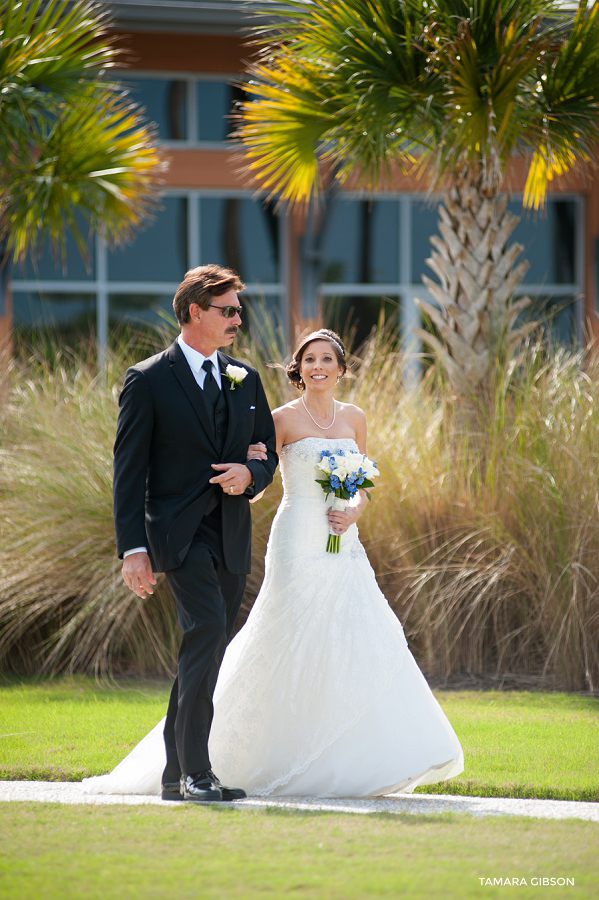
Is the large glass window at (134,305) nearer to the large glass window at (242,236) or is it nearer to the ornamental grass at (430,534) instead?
the large glass window at (242,236)

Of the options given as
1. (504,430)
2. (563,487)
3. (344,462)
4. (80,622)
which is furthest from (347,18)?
(80,622)

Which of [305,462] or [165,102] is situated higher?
[165,102]

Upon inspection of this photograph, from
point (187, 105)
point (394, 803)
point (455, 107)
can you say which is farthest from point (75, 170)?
point (394, 803)

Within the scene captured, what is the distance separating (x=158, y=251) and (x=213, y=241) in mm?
811

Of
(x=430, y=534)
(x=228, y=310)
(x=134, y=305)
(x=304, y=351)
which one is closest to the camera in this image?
(x=228, y=310)

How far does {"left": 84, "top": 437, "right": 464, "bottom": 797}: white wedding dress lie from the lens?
4.10 m

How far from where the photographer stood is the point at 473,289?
7.84 m

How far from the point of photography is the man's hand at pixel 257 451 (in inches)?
164

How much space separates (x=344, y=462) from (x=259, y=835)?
67.0 inches

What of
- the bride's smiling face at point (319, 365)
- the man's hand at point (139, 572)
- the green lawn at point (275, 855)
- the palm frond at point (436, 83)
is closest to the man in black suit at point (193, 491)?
the man's hand at point (139, 572)

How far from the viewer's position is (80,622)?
6961 mm

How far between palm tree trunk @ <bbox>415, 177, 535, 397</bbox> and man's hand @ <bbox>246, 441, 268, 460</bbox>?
368 centimetres

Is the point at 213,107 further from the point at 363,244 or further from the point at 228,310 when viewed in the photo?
the point at 228,310

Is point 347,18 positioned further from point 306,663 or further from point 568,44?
point 306,663
